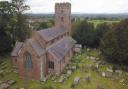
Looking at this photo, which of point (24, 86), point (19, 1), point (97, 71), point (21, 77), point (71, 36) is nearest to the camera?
point (24, 86)

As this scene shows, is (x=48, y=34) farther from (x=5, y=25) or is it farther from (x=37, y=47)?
(x=5, y=25)

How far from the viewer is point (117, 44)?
50.1 meters

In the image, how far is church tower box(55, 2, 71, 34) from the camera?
198 ft

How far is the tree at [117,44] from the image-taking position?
4897cm

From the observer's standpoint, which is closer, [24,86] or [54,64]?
[24,86]

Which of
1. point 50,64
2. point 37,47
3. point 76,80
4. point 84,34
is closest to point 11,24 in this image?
point 37,47

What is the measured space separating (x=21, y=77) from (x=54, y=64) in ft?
25.9

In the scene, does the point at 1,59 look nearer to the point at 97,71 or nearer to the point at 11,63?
the point at 11,63

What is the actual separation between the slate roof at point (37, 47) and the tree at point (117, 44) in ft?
65.3

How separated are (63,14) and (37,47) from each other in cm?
2385

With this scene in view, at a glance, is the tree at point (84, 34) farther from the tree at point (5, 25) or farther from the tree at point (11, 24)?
the tree at point (5, 25)

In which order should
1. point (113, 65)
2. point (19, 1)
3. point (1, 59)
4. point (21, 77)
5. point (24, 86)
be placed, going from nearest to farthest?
point (24, 86)
point (21, 77)
point (113, 65)
point (1, 59)
point (19, 1)

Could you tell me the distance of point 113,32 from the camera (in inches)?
2052

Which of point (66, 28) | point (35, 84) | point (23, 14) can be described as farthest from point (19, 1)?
point (35, 84)
